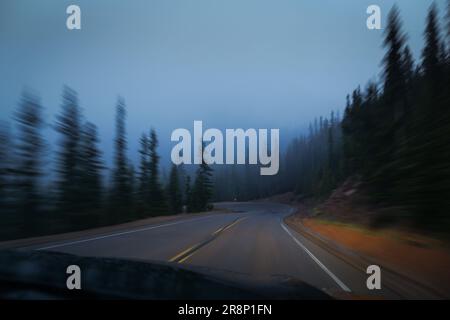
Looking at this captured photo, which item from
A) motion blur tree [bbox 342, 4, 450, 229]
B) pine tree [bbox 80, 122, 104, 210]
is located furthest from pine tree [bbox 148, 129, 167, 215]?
motion blur tree [bbox 342, 4, 450, 229]

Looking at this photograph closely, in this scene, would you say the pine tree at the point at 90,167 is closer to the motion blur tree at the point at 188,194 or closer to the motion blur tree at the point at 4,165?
the motion blur tree at the point at 4,165

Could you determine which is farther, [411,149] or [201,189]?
[201,189]

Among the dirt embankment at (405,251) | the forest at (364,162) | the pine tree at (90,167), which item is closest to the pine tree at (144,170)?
the forest at (364,162)

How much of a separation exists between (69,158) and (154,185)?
2634 cm

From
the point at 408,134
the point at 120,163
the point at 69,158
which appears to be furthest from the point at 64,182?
→ the point at 408,134

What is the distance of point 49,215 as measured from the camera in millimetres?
26812

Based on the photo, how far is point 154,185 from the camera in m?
54.7

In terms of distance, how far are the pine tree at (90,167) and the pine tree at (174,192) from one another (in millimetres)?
38127

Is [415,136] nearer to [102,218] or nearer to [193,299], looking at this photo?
[193,299]

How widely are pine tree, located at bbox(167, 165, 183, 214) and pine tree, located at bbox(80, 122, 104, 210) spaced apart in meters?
38.1

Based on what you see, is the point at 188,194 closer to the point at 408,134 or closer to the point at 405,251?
the point at 408,134

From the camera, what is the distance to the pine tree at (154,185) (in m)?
51.1

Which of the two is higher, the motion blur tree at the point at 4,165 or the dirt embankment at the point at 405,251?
the motion blur tree at the point at 4,165
